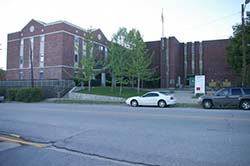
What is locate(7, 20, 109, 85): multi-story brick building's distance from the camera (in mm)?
39062

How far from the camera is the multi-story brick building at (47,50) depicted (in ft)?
128

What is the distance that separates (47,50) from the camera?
40.7 metres

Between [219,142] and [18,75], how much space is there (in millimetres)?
45250

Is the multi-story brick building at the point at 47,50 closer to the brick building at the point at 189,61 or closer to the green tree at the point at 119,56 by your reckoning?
the green tree at the point at 119,56

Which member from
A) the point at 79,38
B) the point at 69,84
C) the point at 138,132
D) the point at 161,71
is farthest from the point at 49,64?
the point at 138,132

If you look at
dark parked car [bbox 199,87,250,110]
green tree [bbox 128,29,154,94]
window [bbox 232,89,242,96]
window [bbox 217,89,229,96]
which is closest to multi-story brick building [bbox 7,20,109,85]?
green tree [bbox 128,29,154,94]

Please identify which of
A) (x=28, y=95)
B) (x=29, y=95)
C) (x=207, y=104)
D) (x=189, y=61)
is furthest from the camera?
(x=189, y=61)

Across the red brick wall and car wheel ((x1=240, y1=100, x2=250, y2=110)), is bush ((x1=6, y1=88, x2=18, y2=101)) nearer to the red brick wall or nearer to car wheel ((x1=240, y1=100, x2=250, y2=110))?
car wheel ((x1=240, y1=100, x2=250, y2=110))

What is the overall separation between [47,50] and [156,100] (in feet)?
96.3

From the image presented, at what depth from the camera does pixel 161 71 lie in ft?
148

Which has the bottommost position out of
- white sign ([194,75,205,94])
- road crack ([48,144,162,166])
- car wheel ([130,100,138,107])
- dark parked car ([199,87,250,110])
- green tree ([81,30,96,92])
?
road crack ([48,144,162,166])

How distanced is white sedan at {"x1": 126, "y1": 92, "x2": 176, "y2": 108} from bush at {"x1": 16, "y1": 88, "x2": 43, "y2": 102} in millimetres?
14835

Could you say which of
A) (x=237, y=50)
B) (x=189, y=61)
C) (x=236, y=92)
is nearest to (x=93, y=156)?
(x=236, y=92)

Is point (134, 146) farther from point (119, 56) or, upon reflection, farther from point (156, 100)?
point (119, 56)
